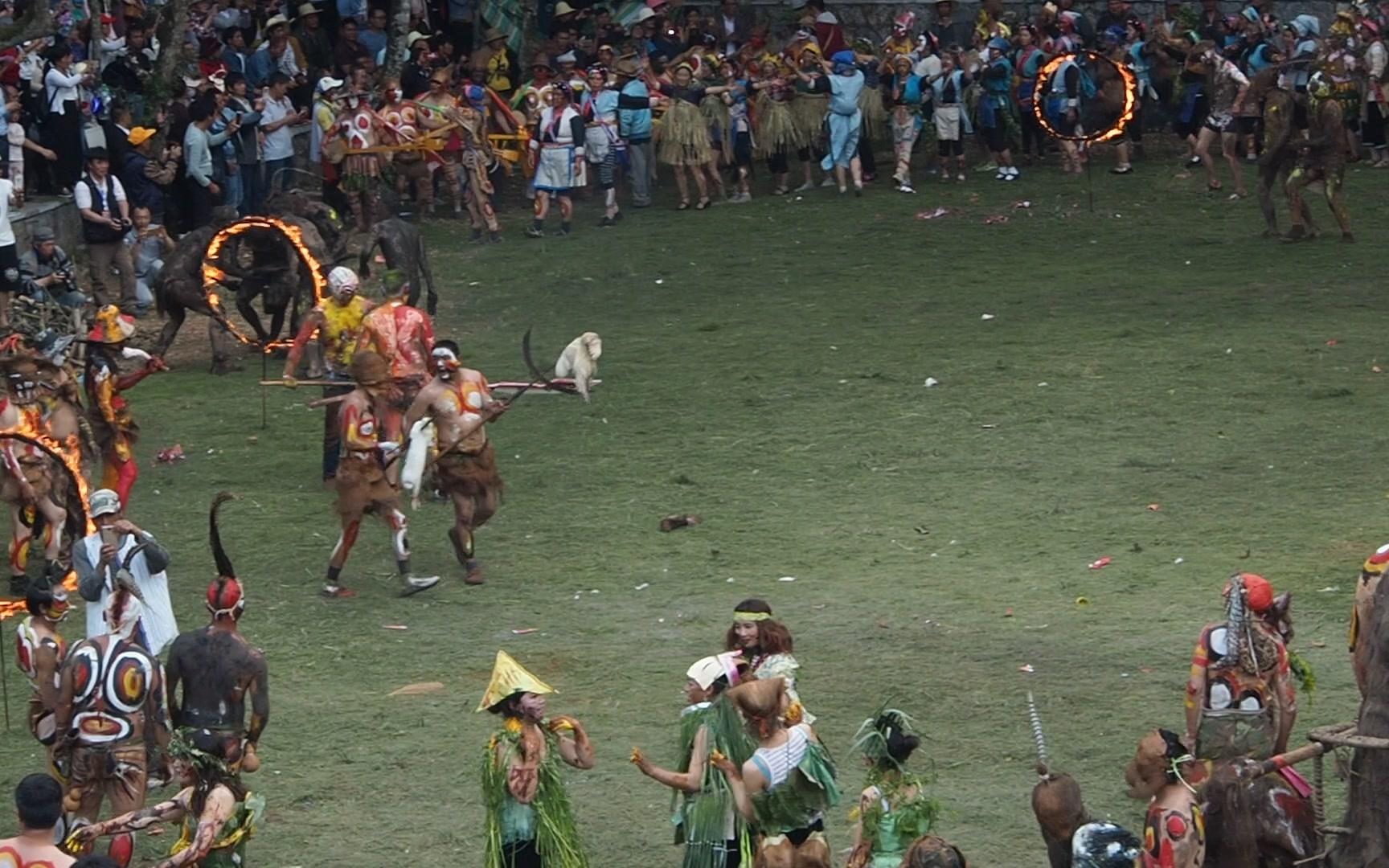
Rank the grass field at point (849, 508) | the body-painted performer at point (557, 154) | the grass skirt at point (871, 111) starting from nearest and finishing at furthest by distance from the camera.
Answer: the grass field at point (849, 508) → the body-painted performer at point (557, 154) → the grass skirt at point (871, 111)

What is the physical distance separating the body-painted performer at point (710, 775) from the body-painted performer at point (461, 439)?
4.92 m

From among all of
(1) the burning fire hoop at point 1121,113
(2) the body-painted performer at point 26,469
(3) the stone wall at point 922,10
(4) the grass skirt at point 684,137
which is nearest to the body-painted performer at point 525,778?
(2) the body-painted performer at point 26,469

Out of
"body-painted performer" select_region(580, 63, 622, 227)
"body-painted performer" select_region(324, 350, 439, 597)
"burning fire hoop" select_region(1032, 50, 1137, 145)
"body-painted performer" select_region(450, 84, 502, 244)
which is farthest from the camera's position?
"body-painted performer" select_region(580, 63, 622, 227)

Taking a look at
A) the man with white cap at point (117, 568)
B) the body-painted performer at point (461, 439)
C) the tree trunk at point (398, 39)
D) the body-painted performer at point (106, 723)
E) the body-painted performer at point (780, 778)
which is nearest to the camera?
the body-painted performer at point (780, 778)

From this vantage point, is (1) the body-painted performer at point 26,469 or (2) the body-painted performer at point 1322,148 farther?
(2) the body-painted performer at point 1322,148

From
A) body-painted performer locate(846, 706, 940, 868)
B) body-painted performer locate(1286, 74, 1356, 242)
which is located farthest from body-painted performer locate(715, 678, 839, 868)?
body-painted performer locate(1286, 74, 1356, 242)

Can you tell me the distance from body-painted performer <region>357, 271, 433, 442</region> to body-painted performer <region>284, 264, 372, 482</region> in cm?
52

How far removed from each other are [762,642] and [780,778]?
758 mm

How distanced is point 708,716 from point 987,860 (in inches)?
61.9

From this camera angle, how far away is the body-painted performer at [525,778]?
8.07m

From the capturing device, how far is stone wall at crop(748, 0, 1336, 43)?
92.9 feet

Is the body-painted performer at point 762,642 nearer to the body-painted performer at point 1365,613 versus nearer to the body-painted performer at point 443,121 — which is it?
the body-painted performer at point 1365,613

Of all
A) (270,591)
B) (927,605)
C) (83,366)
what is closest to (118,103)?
(83,366)

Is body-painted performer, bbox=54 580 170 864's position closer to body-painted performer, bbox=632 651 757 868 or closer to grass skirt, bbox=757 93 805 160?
body-painted performer, bbox=632 651 757 868
